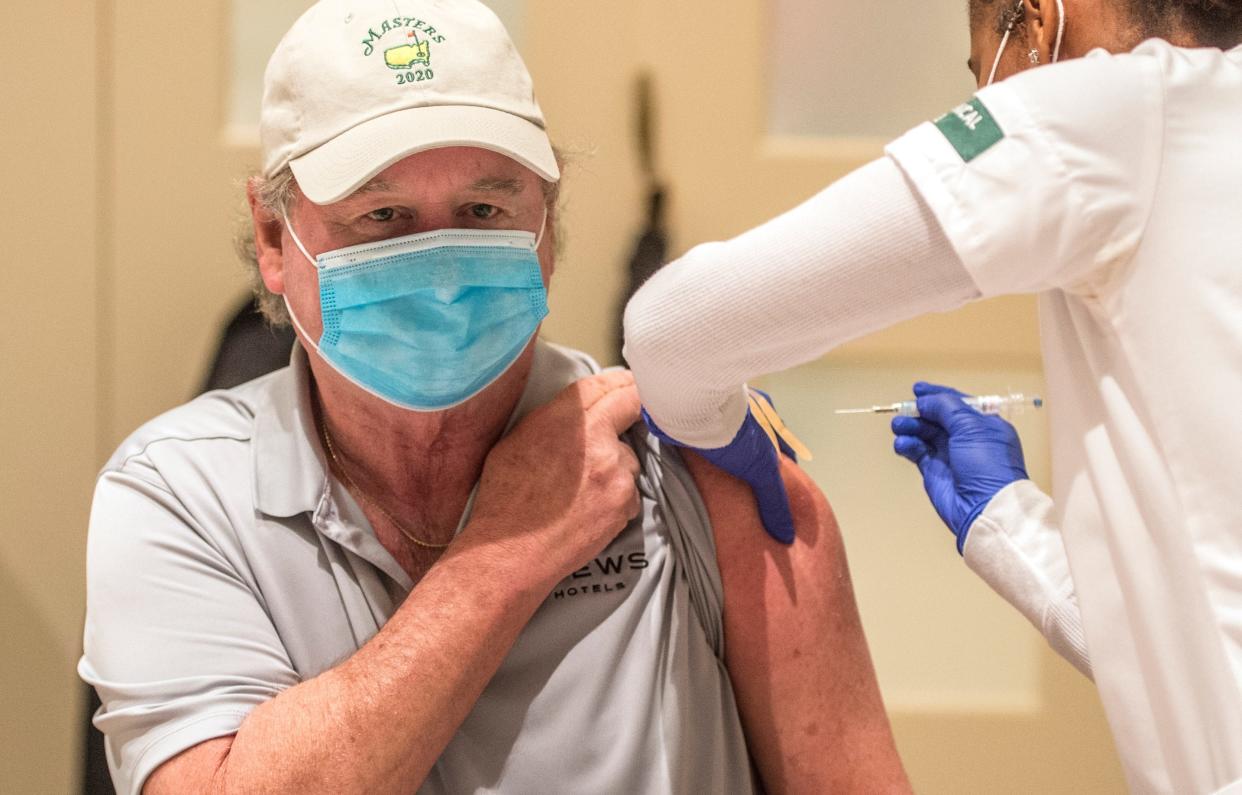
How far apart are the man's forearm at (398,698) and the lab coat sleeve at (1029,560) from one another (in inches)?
22.2

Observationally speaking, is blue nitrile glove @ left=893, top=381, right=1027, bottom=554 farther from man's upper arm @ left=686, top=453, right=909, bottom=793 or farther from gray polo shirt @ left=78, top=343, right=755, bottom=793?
gray polo shirt @ left=78, top=343, right=755, bottom=793

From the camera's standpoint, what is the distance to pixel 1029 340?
6.96ft

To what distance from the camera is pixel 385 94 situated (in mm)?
1290

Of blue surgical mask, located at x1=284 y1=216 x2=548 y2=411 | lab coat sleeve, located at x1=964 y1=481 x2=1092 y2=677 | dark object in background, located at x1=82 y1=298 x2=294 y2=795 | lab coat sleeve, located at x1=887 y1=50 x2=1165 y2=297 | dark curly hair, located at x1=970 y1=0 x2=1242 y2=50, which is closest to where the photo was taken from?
lab coat sleeve, located at x1=887 y1=50 x2=1165 y2=297

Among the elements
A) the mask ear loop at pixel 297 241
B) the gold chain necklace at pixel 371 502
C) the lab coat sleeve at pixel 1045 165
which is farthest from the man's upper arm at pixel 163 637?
the lab coat sleeve at pixel 1045 165

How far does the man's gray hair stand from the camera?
1.35m

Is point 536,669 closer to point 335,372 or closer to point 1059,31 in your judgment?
point 335,372

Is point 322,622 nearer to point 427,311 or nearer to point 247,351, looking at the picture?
point 427,311

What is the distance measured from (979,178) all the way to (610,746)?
0.69 metres

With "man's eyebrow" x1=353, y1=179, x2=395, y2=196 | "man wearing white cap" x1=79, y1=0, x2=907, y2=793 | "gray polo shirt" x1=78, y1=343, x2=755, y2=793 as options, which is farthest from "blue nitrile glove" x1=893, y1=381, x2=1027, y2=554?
"man's eyebrow" x1=353, y1=179, x2=395, y2=196

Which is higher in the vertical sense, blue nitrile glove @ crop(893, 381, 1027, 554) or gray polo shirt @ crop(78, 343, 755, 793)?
blue nitrile glove @ crop(893, 381, 1027, 554)

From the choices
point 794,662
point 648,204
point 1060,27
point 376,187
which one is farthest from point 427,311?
point 648,204

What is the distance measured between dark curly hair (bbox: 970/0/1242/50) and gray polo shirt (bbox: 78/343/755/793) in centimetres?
66

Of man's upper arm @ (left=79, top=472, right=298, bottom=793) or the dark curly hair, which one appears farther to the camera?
man's upper arm @ (left=79, top=472, right=298, bottom=793)
